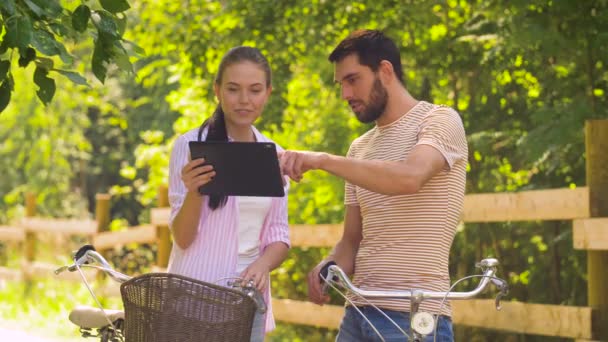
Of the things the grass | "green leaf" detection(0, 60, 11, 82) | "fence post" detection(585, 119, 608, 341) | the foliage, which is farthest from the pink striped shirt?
the grass

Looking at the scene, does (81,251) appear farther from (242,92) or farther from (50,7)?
(50,7)

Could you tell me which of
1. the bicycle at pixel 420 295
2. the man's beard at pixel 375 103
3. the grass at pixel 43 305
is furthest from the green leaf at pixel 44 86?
the grass at pixel 43 305

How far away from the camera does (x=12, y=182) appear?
99.5 ft

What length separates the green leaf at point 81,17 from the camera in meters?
4.83

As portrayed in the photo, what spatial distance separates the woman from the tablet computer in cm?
29

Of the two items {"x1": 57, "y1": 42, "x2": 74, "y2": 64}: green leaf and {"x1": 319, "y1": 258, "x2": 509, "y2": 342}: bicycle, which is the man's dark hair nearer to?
{"x1": 319, "y1": 258, "x2": 509, "y2": 342}: bicycle

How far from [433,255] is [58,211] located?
24.2 meters

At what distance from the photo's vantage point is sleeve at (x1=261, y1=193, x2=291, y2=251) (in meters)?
4.56

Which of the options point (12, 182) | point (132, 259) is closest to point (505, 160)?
point (132, 259)

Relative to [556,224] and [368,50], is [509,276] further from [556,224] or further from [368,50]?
[368,50]

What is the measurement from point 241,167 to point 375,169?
0.44 meters

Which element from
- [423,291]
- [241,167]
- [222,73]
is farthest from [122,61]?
[423,291]

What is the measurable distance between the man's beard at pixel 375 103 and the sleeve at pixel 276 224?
1.47 feet

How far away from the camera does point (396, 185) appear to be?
13.3 ft
